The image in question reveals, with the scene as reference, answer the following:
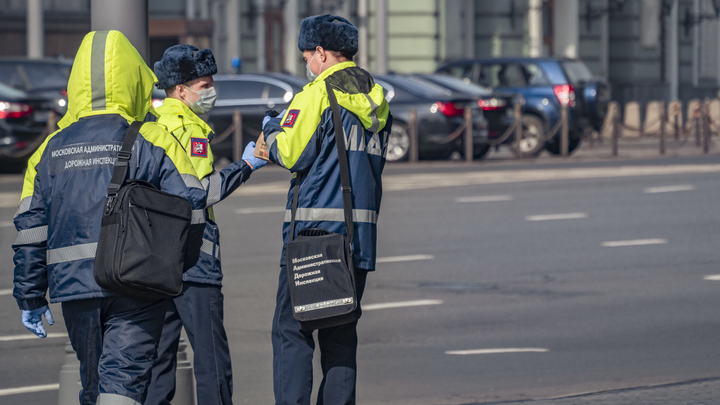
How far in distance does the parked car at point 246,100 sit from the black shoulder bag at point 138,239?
52.0 ft

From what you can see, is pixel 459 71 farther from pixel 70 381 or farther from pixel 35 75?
pixel 70 381

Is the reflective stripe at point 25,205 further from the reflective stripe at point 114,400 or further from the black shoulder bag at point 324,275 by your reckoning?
the black shoulder bag at point 324,275

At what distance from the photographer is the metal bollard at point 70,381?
191 inches

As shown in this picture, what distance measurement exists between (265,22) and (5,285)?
22160mm

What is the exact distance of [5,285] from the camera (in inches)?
365

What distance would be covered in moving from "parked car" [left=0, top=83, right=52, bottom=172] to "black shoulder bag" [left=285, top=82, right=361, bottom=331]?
550 inches

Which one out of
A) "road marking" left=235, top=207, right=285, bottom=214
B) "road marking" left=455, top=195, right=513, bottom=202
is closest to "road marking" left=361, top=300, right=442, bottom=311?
"road marking" left=235, top=207, right=285, bottom=214

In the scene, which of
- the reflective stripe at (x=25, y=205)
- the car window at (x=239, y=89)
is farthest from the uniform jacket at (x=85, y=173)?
the car window at (x=239, y=89)

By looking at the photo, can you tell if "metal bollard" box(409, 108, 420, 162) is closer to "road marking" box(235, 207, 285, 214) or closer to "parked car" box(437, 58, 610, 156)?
"parked car" box(437, 58, 610, 156)

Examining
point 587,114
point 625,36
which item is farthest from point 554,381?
point 625,36

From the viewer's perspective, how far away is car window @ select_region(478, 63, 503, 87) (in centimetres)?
2319

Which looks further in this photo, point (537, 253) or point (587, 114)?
point (587, 114)

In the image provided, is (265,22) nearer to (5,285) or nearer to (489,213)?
(489,213)

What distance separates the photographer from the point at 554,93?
22.1m
